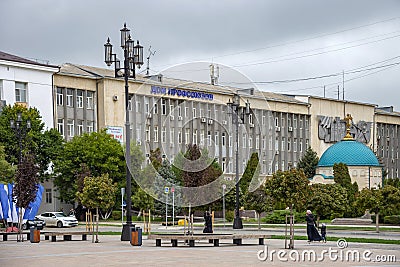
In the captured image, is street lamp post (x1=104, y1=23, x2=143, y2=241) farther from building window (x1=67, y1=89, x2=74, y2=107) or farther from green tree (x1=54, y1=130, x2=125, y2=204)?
building window (x1=67, y1=89, x2=74, y2=107)

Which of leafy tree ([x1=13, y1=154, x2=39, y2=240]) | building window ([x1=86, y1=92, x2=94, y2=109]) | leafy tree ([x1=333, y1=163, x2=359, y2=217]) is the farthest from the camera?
building window ([x1=86, y1=92, x2=94, y2=109])

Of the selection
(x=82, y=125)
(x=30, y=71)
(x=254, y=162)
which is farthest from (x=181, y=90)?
(x=82, y=125)

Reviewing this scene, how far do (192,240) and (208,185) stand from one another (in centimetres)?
260

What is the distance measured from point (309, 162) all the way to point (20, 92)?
3962cm

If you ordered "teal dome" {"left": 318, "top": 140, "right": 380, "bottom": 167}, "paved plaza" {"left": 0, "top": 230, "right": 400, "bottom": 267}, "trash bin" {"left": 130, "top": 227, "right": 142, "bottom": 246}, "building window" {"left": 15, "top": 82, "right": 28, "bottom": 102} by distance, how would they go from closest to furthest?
1. "paved plaza" {"left": 0, "top": 230, "right": 400, "bottom": 267}
2. "trash bin" {"left": 130, "top": 227, "right": 142, "bottom": 246}
3. "building window" {"left": 15, "top": 82, "right": 28, "bottom": 102}
4. "teal dome" {"left": 318, "top": 140, "right": 380, "bottom": 167}

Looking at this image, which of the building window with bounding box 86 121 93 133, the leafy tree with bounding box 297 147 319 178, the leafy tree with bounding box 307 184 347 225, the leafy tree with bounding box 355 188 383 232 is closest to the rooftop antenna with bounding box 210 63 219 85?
the leafy tree with bounding box 355 188 383 232

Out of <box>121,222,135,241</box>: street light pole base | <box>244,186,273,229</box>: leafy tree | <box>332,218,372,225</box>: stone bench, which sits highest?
<box>121,222,135,241</box>: street light pole base

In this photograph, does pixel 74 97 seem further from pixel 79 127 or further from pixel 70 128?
pixel 79 127

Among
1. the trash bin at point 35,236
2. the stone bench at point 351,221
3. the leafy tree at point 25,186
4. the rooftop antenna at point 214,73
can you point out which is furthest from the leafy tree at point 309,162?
the rooftop antenna at point 214,73

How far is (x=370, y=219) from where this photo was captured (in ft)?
207

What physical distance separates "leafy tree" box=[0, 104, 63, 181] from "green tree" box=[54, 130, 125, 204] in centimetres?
106

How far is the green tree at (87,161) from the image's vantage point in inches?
2731

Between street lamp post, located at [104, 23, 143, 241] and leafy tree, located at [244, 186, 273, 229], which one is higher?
street lamp post, located at [104, 23, 143, 241]

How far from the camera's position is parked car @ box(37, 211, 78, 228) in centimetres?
6081
